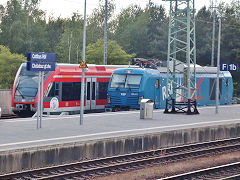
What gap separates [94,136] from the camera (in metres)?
17.6

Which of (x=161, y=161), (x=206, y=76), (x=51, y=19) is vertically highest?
(x=51, y=19)

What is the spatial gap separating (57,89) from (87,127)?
23.4 feet

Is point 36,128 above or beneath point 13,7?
beneath

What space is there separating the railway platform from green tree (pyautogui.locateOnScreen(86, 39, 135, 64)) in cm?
2679

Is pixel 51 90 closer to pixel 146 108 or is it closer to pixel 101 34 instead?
pixel 146 108

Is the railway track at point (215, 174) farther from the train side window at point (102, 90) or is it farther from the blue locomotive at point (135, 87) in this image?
the train side window at point (102, 90)

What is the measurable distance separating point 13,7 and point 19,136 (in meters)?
64.0

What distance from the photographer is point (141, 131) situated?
64.0ft

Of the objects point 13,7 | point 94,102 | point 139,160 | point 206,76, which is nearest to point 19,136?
point 139,160

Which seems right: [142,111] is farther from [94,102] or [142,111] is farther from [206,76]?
[206,76]

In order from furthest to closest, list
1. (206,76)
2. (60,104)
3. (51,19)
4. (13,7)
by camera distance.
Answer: (51,19) < (13,7) < (206,76) < (60,104)

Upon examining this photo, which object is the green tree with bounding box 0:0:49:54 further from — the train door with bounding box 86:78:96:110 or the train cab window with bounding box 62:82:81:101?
the train cab window with bounding box 62:82:81:101

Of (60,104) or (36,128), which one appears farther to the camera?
(60,104)

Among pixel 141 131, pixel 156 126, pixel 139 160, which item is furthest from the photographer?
pixel 156 126
